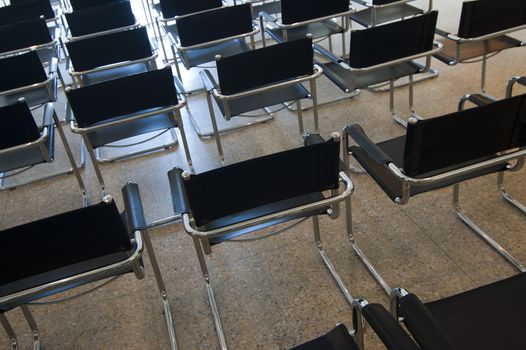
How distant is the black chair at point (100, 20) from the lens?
3.49 metres

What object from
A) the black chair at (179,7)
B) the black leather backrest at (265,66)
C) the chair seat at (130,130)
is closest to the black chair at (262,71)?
the black leather backrest at (265,66)

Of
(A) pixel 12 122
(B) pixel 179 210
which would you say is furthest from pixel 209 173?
(A) pixel 12 122

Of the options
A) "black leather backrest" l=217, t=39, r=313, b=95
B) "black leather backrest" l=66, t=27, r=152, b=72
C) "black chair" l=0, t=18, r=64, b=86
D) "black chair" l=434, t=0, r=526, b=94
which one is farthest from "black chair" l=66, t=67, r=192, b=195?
"black chair" l=434, t=0, r=526, b=94

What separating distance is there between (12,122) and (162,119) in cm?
80

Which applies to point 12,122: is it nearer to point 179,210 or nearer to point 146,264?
point 146,264

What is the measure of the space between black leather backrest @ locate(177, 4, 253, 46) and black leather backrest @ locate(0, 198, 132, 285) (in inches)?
72.3

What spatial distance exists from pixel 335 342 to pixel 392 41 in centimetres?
178

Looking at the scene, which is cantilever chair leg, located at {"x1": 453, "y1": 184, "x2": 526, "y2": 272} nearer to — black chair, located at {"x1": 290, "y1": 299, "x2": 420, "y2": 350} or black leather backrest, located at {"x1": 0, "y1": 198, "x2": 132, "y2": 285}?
black chair, located at {"x1": 290, "y1": 299, "x2": 420, "y2": 350}

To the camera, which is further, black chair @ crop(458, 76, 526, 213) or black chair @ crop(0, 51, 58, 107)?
black chair @ crop(0, 51, 58, 107)

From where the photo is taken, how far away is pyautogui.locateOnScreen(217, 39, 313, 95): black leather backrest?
2.41m

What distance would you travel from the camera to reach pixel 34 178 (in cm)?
313

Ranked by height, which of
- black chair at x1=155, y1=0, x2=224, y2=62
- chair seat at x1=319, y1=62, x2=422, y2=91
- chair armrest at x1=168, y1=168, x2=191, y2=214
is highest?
black chair at x1=155, y1=0, x2=224, y2=62

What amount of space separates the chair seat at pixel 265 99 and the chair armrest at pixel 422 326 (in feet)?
5.59

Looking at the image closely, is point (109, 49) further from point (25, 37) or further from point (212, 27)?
point (25, 37)
